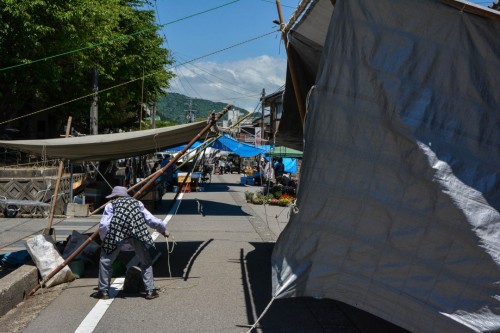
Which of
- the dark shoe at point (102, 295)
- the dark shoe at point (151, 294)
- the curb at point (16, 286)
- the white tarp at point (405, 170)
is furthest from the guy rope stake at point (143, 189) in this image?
the white tarp at point (405, 170)

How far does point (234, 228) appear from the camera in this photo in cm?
1405

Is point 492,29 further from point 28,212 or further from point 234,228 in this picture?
point 28,212

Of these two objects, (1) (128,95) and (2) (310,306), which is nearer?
(2) (310,306)

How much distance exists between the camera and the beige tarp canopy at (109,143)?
8.64 m

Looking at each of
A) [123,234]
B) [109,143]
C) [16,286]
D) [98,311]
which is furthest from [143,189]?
[16,286]

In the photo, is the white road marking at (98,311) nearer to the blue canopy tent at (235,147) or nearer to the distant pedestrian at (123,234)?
the distant pedestrian at (123,234)

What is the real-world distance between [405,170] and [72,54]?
18.5 metres

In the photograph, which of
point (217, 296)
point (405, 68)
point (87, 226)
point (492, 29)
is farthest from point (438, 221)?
point (87, 226)

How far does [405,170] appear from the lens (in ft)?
14.5

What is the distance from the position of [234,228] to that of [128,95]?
18.0 meters

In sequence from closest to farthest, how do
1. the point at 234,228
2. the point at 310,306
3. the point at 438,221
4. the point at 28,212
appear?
1. the point at 438,221
2. the point at 310,306
3. the point at 234,228
4. the point at 28,212

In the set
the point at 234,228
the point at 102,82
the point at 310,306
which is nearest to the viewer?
the point at 310,306

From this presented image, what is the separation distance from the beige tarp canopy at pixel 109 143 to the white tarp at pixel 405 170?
419cm

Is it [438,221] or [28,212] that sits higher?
[438,221]
